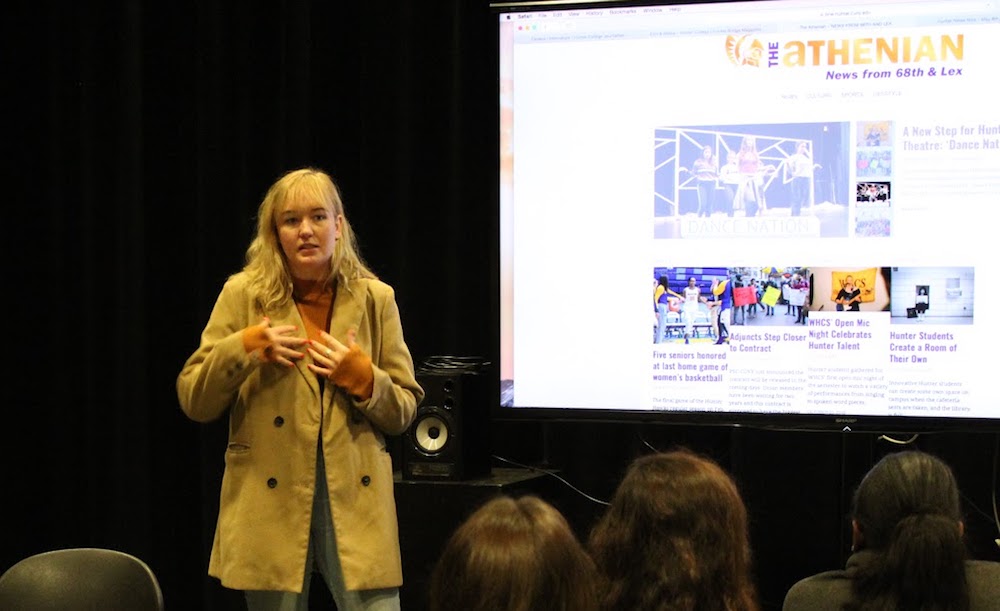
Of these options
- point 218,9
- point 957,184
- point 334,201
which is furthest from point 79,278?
point 957,184

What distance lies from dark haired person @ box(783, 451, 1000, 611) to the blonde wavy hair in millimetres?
1402

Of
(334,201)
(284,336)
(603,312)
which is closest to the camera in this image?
(284,336)

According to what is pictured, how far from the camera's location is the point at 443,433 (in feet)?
11.2

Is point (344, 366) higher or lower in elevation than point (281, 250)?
lower

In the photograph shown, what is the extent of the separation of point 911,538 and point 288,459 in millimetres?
1476

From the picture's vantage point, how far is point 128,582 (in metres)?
2.54

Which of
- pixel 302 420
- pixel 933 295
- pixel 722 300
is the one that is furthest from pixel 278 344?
pixel 933 295

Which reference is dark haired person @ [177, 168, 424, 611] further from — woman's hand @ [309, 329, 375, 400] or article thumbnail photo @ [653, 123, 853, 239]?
article thumbnail photo @ [653, 123, 853, 239]

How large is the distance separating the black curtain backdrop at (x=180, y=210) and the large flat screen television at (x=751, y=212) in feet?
1.45

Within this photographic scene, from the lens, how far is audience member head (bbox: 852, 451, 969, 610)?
2082mm

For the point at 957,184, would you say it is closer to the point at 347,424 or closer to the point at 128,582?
the point at 347,424

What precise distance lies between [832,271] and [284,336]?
1.69 meters

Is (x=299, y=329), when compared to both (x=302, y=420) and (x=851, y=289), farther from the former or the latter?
(x=851, y=289)

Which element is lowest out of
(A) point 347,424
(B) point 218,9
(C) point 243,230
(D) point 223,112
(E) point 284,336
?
(A) point 347,424
